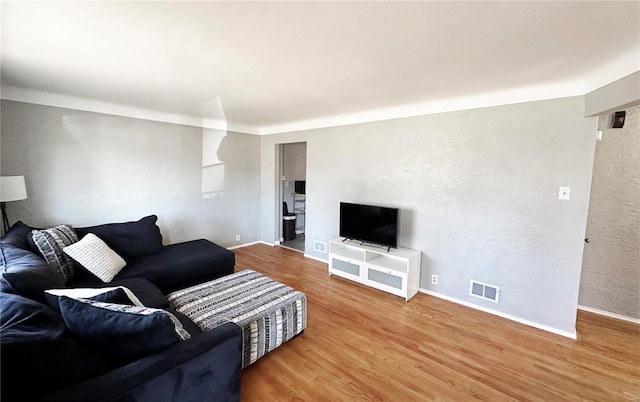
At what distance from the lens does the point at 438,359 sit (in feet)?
6.89

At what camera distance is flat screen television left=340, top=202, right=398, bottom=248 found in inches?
131

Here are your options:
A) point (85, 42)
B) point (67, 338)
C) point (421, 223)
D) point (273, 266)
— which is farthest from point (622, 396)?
point (85, 42)

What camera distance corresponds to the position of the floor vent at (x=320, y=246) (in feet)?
14.1

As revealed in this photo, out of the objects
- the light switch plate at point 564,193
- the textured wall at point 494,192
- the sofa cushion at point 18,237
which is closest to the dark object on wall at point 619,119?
the textured wall at point 494,192

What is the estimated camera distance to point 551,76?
7.29 ft

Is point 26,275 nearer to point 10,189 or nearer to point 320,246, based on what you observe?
point 10,189

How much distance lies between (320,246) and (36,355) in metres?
3.55

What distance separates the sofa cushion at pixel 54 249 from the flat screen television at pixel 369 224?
299 cm

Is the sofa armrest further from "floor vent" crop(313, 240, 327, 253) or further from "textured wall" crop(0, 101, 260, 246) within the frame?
"textured wall" crop(0, 101, 260, 246)

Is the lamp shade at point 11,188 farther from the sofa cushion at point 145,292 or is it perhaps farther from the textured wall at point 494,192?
the textured wall at point 494,192

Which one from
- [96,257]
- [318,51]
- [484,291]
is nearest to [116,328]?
[96,257]

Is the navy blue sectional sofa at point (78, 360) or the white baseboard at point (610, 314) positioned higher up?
the navy blue sectional sofa at point (78, 360)

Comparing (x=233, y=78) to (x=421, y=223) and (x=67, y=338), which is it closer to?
(x=67, y=338)

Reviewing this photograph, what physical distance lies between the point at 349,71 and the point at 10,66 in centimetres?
285
